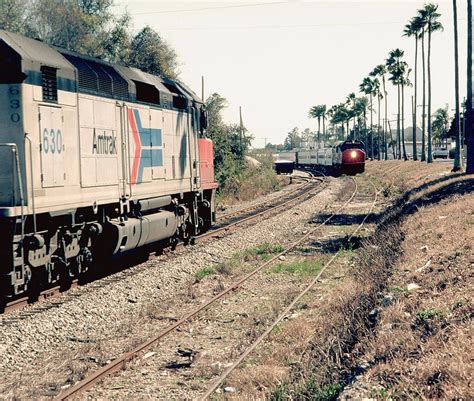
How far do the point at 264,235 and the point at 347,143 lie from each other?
132ft

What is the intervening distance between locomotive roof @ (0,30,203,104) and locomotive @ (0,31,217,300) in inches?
1.1

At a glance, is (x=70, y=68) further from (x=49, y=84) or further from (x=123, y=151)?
(x=123, y=151)

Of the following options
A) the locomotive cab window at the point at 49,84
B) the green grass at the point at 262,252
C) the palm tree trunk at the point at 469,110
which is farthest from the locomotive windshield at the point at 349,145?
the locomotive cab window at the point at 49,84

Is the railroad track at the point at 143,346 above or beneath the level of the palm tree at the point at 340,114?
beneath

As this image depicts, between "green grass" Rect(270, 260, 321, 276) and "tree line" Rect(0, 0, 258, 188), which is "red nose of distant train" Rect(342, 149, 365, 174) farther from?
"green grass" Rect(270, 260, 321, 276)

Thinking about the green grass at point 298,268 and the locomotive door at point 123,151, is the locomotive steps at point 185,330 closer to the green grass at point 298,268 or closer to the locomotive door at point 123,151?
the green grass at point 298,268

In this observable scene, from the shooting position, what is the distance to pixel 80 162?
1326 centimetres

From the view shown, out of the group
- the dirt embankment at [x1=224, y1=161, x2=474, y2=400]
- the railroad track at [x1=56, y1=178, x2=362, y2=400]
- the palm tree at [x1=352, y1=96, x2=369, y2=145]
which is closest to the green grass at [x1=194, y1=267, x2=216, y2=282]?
the railroad track at [x1=56, y1=178, x2=362, y2=400]

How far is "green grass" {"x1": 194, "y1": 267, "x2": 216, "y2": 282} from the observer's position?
15664 mm

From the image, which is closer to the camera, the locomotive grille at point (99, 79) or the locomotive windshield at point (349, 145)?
the locomotive grille at point (99, 79)

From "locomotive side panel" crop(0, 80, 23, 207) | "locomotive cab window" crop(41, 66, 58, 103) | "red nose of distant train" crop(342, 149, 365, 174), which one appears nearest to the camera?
"locomotive side panel" crop(0, 80, 23, 207)

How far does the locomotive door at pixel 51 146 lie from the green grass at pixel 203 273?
14.6 ft

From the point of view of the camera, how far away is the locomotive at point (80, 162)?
11.4 metres

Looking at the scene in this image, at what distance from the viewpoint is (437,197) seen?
26141mm
